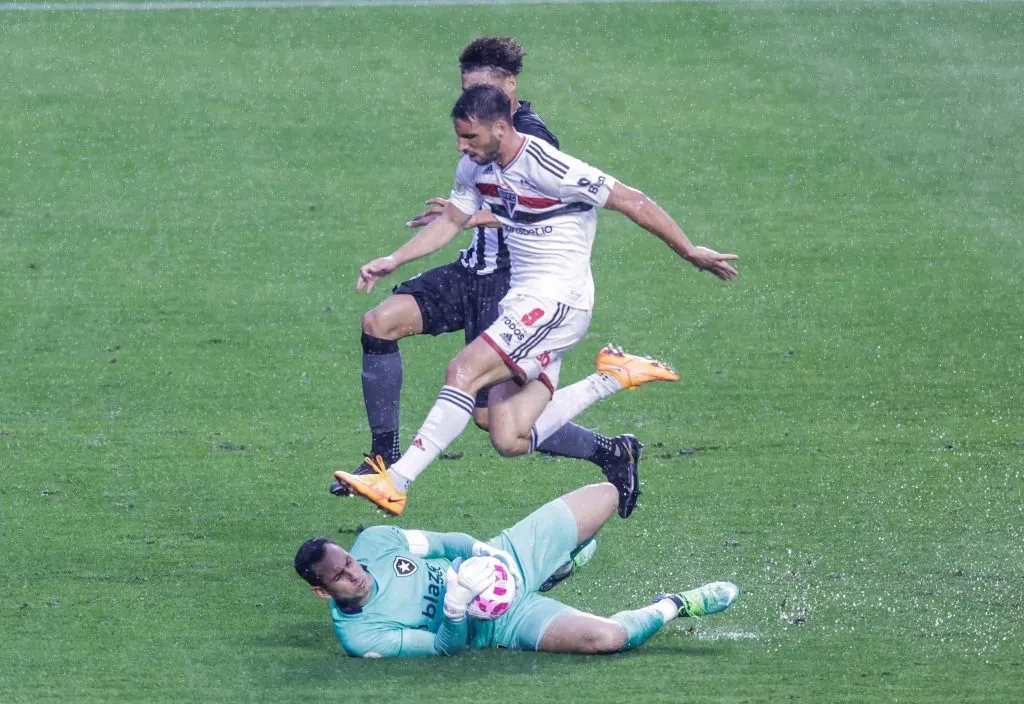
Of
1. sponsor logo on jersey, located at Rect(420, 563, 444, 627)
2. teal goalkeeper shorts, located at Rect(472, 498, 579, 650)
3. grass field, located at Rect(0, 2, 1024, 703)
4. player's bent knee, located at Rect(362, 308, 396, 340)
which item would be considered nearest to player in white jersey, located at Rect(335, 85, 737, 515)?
sponsor logo on jersey, located at Rect(420, 563, 444, 627)

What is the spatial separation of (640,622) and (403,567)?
1110 mm

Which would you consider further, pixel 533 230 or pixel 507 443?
pixel 507 443

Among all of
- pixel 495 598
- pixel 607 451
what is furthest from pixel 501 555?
pixel 607 451

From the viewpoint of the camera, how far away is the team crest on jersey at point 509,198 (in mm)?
8164

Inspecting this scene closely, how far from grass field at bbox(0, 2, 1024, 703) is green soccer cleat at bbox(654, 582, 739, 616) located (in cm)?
13

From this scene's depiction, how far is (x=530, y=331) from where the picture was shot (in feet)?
26.7

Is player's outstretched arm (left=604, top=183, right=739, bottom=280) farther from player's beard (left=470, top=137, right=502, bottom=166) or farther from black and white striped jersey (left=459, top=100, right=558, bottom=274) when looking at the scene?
black and white striped jersey (left=459, top=100, right=558, bottom=274)

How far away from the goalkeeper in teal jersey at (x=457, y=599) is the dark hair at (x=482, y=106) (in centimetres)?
188

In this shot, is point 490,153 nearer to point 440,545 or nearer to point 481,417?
point 481,417

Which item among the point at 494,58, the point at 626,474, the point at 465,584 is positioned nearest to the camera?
the point at 465,584

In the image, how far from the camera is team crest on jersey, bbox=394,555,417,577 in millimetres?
7740

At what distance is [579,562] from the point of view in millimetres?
8570

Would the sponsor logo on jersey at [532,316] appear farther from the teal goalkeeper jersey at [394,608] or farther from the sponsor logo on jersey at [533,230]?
the teal goalkeeper jersey at [394,608]

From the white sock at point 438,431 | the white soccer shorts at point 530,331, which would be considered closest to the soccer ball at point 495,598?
the white sock at point 438,431
